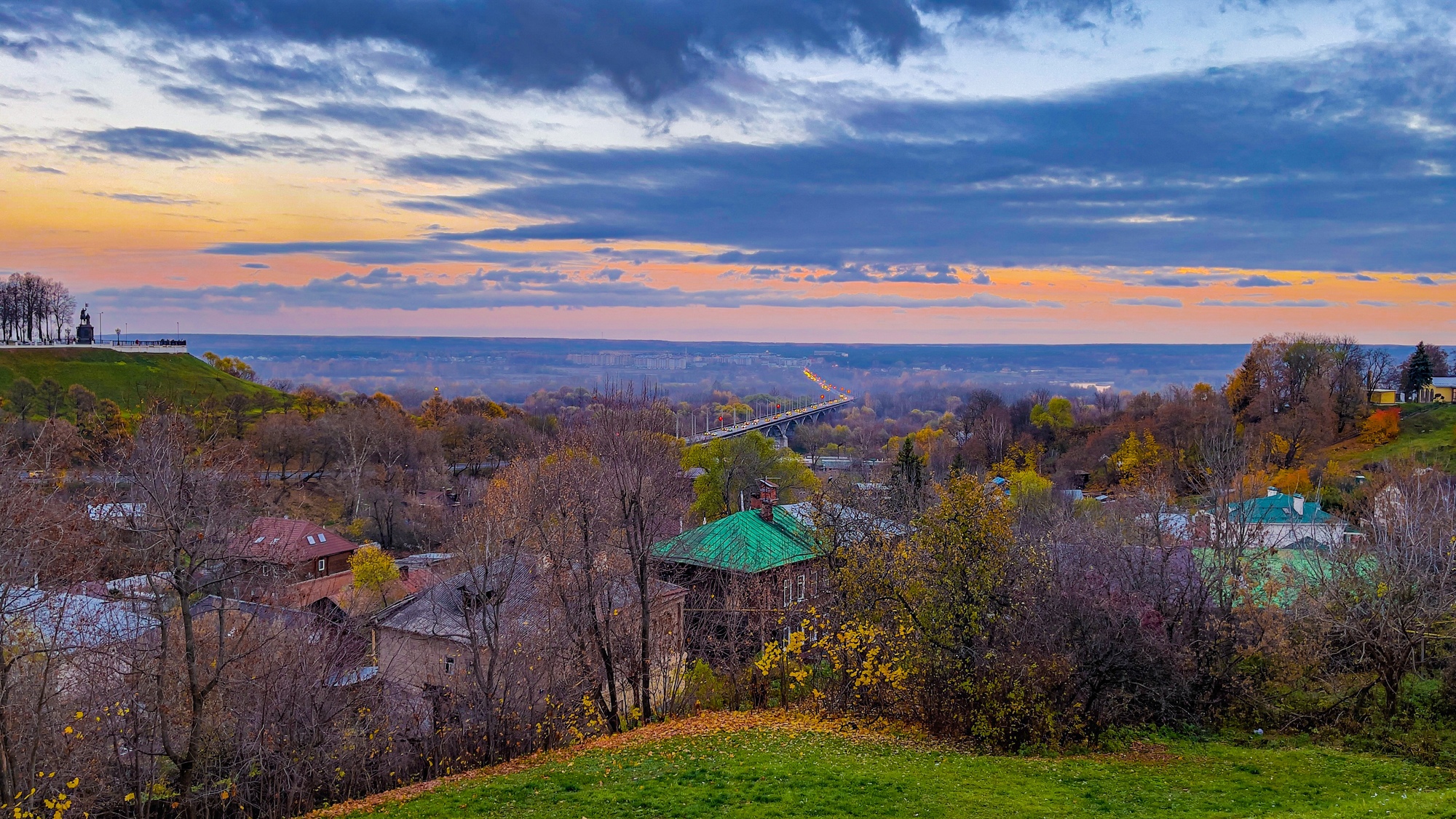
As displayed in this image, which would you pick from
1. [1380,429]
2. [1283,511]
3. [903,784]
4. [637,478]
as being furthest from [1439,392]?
[903,784]

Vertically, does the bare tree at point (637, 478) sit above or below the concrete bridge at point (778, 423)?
above

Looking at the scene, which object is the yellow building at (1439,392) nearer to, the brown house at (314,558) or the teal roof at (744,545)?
the teal roof at (744,545)

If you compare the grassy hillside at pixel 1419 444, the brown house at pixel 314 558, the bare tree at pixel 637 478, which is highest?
the bare tree at pixel 637 478

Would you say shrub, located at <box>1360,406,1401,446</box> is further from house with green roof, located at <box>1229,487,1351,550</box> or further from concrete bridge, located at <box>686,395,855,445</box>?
concrete bridge, located at <box>686,395,855,445</box>

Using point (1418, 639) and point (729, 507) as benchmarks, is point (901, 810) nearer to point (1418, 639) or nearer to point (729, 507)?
point (1418, 639)

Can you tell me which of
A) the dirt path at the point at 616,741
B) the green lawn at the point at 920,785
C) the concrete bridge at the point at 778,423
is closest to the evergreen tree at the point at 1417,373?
the concrete bridge at the point at 778,423

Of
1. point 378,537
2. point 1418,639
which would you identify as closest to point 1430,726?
point 1418,639
